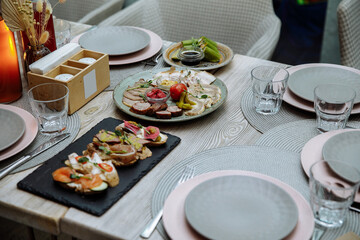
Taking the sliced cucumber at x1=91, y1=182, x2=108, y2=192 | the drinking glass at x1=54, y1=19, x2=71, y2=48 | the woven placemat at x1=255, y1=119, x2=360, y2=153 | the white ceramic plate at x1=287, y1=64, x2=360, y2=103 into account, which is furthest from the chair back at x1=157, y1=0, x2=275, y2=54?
the sliced cucumber at x1=91, y1=182, x2=108, y2=192

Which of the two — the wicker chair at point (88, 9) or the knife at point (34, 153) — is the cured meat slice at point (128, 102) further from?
the wicker chair at point (88, 9)

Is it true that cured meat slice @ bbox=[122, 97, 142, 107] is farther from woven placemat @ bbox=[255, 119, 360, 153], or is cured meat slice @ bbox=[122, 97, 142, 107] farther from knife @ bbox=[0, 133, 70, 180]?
woven placemat @ bbox=[255, 119, 360, 153]

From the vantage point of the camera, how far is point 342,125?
1381 mm

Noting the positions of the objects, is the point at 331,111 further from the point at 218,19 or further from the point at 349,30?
the point at 218,19

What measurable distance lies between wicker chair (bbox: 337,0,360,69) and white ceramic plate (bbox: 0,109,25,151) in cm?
158

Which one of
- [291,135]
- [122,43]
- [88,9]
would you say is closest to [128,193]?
[291,135]

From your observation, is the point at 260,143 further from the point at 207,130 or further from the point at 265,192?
the point at 265,192

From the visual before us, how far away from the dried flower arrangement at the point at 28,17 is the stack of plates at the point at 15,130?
0.26 m

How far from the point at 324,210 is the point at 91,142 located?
684mm

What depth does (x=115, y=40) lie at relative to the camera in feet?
6.49

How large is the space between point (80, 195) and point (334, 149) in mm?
694

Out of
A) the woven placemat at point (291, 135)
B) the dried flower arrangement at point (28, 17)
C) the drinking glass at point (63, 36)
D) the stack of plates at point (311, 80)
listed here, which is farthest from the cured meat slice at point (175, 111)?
the drinking glass at point (63, 36)

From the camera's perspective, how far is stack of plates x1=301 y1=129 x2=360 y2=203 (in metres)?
1.20

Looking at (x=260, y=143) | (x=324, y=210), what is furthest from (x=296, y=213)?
(x=260, y=143)
